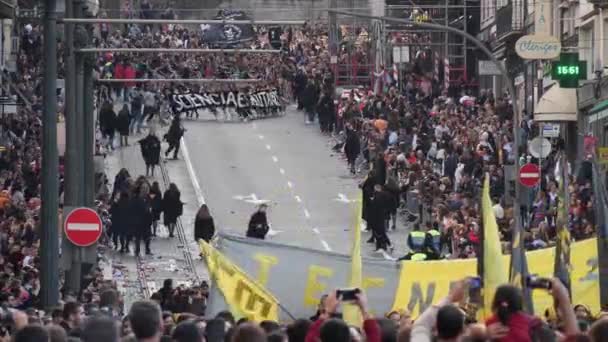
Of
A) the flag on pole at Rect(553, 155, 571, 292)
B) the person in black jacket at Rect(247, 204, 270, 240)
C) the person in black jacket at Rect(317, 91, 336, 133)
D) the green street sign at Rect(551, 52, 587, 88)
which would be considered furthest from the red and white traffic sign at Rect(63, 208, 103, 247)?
the person in black jacket at Rect(317, 91, 336, 133)

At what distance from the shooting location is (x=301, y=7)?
3898 inches

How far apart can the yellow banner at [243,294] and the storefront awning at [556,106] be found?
31973 millimetres

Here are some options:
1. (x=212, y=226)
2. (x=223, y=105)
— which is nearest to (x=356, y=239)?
(x=212, y=226)

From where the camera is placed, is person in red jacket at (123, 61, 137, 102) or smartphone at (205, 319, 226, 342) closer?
smartphone at (205, 319, 226, 342)

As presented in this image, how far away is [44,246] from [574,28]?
31.8m

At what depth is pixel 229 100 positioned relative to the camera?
7094 cm

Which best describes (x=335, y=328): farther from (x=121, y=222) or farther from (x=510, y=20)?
(x=510, y=20)

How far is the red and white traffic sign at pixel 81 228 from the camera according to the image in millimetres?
29953

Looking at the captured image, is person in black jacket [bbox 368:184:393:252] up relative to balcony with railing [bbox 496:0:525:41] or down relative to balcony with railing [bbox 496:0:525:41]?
down

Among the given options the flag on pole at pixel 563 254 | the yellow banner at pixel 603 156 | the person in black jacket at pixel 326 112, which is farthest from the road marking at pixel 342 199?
the flag on pole at pixel 563 254

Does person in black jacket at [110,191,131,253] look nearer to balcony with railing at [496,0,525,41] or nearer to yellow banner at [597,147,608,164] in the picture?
yellow banner at [597,147,608,164]

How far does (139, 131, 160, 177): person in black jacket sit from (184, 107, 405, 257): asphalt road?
1363 mm

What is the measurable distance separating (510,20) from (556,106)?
13104 mm

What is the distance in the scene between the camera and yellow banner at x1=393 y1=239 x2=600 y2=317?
24.1 m
